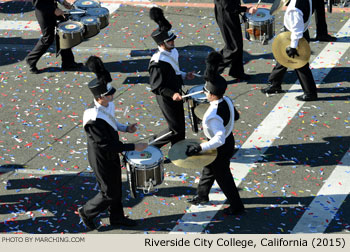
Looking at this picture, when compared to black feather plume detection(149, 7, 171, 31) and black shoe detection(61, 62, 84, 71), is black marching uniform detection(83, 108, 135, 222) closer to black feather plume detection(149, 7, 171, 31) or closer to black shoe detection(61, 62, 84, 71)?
black feather plume detection(149, 7, 171, 31)

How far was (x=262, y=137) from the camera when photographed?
1134cm

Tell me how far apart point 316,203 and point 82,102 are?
5.10 m

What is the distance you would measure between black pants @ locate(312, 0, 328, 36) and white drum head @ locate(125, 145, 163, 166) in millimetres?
6595

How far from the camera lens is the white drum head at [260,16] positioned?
12.5 metres

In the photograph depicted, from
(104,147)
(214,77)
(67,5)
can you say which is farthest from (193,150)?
(67,5)

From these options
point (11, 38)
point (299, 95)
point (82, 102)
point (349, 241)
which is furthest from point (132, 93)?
point (349, 241)

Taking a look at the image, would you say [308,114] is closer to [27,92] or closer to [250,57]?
[250,57]

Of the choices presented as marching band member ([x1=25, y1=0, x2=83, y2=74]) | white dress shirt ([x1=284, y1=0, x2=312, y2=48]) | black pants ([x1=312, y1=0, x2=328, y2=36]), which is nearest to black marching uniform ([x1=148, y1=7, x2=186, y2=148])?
white dress shirt ([x1=284, y1=0, x2=312, y2=48])

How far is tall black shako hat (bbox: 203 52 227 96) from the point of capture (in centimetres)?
873

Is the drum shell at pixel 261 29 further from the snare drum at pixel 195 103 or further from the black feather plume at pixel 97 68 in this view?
the black feather plume at pixel 97 68

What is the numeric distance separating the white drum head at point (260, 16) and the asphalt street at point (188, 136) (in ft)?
4.23

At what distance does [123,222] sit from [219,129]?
73.2 inches

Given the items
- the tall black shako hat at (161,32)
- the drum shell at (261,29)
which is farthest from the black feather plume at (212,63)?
the drum shell at (261,29)

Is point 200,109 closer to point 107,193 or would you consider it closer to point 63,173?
point 107,193
